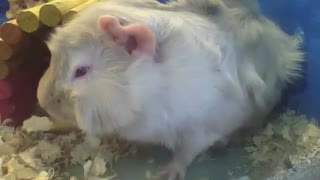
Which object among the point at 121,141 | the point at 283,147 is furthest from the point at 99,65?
the point at 283,147

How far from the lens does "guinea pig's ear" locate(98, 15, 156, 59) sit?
3.92 ft

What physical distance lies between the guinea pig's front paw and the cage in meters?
0.02

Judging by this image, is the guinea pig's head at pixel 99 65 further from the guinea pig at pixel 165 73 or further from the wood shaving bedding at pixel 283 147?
the wood shaving bedding at pixel 283 147

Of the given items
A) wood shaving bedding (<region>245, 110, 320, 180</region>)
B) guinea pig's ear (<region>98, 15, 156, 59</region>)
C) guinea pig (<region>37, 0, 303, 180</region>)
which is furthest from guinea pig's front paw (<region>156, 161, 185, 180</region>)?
guinea pig's ear (<region>98, 15, 156, 59</region>)

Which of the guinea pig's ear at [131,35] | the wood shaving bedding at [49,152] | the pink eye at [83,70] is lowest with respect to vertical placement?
the wood shaving bedding at [49,152]

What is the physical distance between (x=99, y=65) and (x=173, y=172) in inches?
10.9

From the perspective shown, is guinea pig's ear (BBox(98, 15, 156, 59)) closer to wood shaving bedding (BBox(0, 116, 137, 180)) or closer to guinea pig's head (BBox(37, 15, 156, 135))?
guinea pig's head (BBox(37, 15, 156, 135))

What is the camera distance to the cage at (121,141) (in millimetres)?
1313

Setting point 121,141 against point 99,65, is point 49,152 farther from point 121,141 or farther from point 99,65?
point 99,65

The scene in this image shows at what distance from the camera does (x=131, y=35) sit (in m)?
1.21

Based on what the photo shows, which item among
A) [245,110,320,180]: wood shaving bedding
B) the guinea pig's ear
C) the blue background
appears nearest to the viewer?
the guinea pig's ear

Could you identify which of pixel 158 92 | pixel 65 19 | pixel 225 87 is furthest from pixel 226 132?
pixel 65 19

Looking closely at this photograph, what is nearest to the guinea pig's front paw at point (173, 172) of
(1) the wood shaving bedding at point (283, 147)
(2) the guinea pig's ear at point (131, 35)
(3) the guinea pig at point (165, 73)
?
(3) the guinea pig at point (165, 73)

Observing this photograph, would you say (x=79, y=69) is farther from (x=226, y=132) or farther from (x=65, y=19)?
(x=226, y=132)
